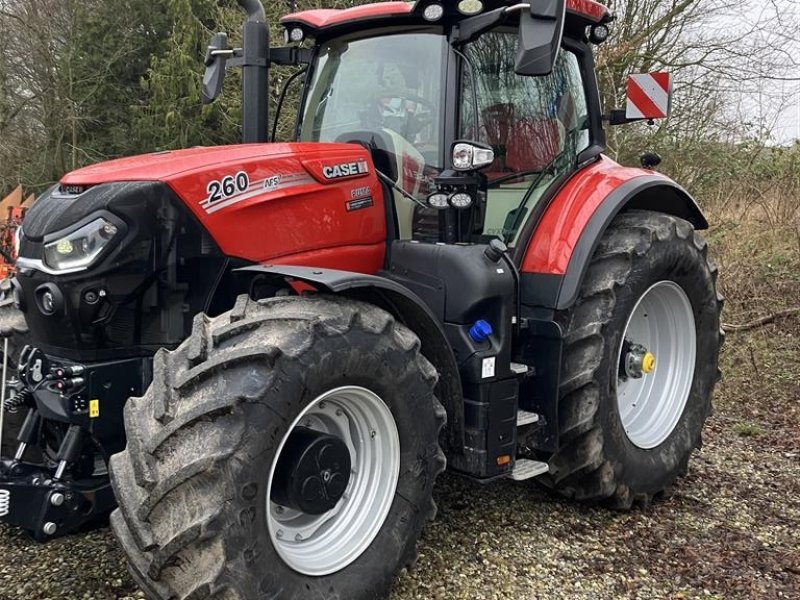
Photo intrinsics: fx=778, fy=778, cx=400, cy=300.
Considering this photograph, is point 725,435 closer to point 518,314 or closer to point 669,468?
point 669,468

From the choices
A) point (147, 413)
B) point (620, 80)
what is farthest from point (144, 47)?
point (147, 413)

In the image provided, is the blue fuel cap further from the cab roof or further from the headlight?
the headlight

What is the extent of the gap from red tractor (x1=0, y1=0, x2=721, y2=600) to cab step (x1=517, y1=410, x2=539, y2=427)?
0.05 ft

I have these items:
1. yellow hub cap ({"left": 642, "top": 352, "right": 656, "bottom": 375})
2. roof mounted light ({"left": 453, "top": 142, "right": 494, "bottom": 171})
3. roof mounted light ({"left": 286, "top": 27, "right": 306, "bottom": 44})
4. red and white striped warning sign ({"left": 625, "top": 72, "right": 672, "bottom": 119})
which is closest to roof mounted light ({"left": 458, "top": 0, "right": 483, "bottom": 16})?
roof mounted light ({"left": 453, "top": 142, "right": 494, "bottom": 171})

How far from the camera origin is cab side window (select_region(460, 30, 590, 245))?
3.29m

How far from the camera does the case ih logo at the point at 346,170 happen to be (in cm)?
308

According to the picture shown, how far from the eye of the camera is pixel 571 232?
3408mm

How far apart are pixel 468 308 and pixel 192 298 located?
1051mm

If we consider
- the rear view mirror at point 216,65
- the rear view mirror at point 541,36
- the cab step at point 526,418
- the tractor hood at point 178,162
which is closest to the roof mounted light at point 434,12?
the rear view mirror at point 541,36

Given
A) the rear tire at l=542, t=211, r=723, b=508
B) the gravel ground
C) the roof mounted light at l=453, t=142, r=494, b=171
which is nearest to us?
the gravel ground

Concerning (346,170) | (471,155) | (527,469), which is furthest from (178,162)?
(527,469)

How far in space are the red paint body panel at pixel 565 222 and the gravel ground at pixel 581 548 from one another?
3.81 ft

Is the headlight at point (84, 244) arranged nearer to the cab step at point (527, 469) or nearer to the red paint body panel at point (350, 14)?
the red paint body panel at point (350, 14)

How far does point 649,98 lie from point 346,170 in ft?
6.24
